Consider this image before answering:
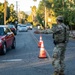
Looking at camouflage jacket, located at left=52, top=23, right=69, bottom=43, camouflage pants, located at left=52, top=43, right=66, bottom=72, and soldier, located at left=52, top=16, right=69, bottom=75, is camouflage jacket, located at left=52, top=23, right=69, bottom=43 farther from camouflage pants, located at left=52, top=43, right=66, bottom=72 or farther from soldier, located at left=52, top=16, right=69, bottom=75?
camouflage pants, located at left=52, top=43, right=66, bottom=72

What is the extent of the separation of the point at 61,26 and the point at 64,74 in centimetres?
164

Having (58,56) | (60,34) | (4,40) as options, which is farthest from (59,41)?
(4,40)

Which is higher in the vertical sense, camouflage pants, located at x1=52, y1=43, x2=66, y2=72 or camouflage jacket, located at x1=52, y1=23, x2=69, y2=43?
camouflage jacket, located at x1=52, y1=23, x2=69, y2=43

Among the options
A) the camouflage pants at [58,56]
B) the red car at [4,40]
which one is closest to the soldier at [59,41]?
the camouflage pants at [58,56]

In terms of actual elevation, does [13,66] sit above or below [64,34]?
below

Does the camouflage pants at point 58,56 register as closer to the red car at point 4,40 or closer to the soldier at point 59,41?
the soldier at point 59,41

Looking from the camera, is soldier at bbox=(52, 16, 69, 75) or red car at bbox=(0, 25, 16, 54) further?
red car at bbox=(0, 25, 16, 54)

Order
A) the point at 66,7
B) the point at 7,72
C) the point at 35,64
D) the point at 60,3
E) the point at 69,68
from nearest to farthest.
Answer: the point at 7,72 → the point at 69,68 → the point at 35,64 → the point at 66,7 → the point at 60,3

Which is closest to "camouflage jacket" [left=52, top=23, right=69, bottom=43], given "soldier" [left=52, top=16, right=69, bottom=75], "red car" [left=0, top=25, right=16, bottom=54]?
"soldier" [left=52, top=16, right=69, bottom=75]

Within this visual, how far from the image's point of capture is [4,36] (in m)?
18.4

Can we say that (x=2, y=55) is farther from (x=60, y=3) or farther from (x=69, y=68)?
(x=60, y=3)

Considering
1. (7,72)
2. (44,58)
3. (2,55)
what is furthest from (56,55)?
(2,55)

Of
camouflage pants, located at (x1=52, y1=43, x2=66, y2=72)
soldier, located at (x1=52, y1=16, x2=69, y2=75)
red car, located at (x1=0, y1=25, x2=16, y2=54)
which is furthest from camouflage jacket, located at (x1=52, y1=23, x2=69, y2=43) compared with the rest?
red car, located at (x1=0, y1=25, x2=16, y2=54)

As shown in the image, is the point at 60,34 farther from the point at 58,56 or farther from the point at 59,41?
the point at 58,56
